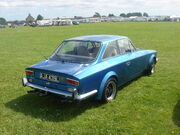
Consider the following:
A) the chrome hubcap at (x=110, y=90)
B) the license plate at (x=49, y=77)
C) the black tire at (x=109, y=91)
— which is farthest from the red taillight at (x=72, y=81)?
the chrome hubcap at (x=110, y=90)

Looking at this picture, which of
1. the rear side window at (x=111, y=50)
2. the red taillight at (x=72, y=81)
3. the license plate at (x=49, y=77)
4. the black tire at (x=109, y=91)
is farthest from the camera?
the rear side window at (x=111, y=50)

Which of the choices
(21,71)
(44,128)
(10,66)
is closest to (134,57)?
(44,128)

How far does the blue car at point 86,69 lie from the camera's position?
15.2ft

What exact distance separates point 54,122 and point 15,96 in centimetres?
198

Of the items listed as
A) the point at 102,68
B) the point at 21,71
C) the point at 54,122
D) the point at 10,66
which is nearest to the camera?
the point at 54,122

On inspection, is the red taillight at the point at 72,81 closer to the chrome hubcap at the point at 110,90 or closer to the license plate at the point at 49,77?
the license plate at the point at 49,77

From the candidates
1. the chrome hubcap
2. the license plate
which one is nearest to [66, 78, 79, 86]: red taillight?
the license plate

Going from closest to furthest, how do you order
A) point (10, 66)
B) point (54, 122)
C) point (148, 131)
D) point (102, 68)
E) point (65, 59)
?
point (148, 131) < point (54, 122) < point (102, 68) < point (65, 59) < point (10, 66)

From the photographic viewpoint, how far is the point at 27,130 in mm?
4238

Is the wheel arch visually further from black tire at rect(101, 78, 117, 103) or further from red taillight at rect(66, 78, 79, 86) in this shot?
red taillight at rect(66, 78, 79, 86)

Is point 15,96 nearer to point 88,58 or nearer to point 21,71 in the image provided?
point 88,58

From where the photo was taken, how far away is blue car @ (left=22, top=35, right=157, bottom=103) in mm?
4633

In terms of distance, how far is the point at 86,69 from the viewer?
15.7 ft

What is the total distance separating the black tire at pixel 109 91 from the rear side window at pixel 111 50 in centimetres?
63
